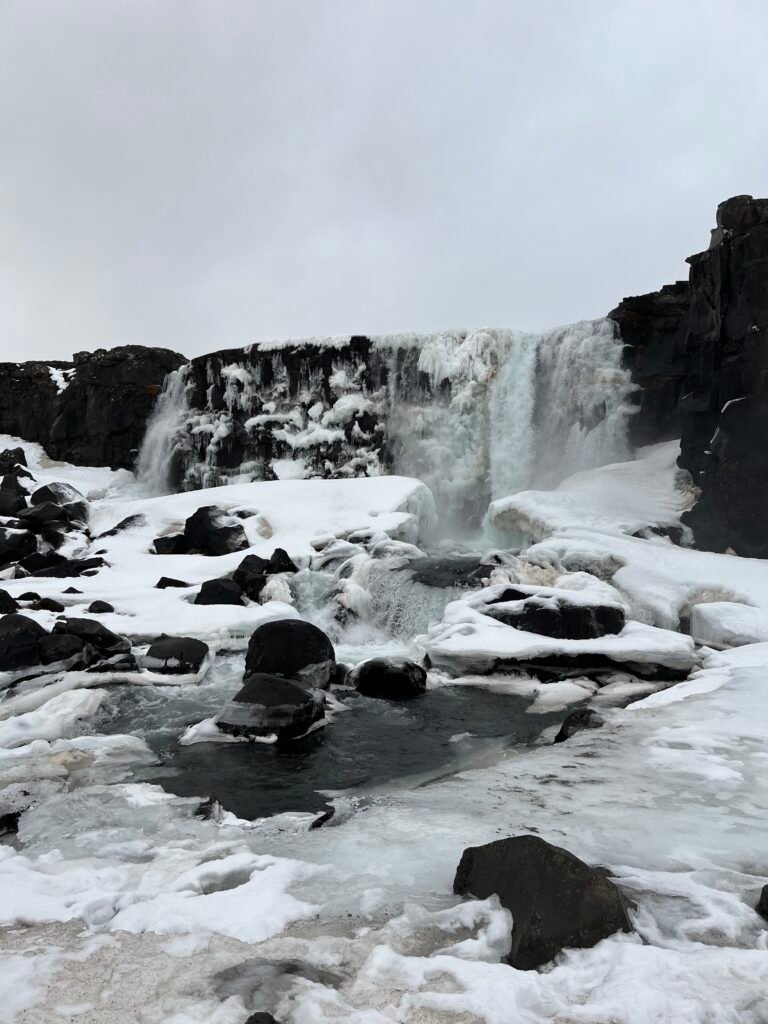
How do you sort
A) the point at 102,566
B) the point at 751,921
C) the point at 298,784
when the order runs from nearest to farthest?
the point at 751,921 < the point at 298,784 < the point at 102,566

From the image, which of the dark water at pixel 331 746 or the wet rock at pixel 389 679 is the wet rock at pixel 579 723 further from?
the wet rock at pixel 389 679

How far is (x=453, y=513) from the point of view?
27.7 meters

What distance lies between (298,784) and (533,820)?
2657mm

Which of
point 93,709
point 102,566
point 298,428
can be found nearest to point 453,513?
point 298,428

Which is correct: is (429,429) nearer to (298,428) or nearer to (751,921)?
(298,428)

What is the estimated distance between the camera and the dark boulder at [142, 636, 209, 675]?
10.8 meters

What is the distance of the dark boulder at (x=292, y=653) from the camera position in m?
10.0

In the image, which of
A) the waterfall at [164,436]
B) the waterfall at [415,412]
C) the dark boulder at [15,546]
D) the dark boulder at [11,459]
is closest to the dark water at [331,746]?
the dark boulder at [15,546]

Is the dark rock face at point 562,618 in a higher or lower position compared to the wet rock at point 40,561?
lower

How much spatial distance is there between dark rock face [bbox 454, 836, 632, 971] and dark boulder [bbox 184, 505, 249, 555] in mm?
16485

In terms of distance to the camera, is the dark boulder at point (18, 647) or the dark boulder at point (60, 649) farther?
the dark boulder at point (60, 649)

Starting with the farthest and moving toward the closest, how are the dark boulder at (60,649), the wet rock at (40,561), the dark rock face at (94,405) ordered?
1. the dark rock face at (94,405)
2. the wet rock at (40,561)
3. the dark boulder at (60,649)

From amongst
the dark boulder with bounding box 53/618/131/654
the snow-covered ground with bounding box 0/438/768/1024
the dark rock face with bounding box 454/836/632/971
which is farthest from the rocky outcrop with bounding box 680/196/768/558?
the dark rock face with bounding box 454/836/632/971

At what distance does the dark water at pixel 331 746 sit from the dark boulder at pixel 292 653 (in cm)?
57
